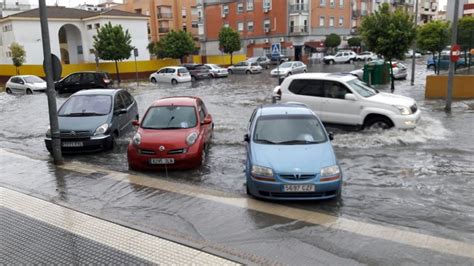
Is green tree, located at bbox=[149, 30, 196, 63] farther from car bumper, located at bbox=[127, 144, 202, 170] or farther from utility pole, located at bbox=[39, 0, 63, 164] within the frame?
car bumper, located at bbox=[127, 144, 202, 170]

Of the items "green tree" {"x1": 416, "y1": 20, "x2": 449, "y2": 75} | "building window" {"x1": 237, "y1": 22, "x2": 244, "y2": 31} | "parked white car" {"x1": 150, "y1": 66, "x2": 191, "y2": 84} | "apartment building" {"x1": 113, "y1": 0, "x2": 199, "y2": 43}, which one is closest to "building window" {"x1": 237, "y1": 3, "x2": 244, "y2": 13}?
"building window" {"x1": 237, "y1": 22, "x2": 244, "y2": 31}

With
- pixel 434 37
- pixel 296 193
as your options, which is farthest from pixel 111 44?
pixel 296 193

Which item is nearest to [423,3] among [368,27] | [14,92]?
[368,27]

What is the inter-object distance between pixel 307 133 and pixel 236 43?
51.3m

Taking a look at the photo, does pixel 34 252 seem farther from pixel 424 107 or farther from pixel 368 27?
pixel 368 27

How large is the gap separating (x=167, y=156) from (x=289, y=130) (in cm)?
271

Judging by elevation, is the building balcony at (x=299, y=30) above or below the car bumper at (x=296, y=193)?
above

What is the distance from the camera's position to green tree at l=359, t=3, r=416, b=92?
22312 millimetres

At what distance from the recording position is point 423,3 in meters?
112

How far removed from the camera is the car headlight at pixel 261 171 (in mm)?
6895

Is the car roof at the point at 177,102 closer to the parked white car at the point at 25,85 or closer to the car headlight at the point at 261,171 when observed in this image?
the car headlight at the point at 261,171

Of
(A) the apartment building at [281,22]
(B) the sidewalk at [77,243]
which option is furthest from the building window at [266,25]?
(B) the sidewalk at [77,243]

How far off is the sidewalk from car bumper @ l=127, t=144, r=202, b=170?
2422 millimetres

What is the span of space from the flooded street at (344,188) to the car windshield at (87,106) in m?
1.12
